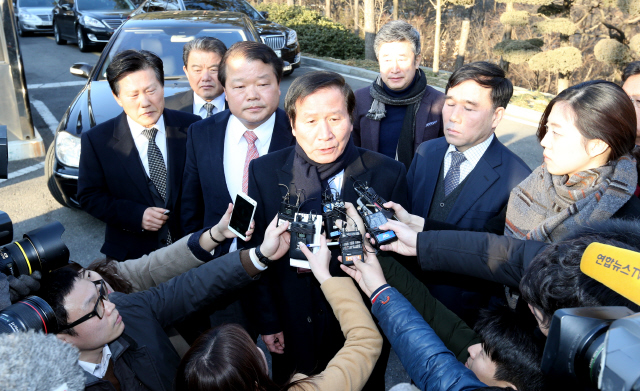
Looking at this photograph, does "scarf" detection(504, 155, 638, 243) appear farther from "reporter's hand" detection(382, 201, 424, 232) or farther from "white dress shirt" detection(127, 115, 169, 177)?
"white dress shirt" detection(127, 115, 169, 177)

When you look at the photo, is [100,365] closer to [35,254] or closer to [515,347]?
[35,254]

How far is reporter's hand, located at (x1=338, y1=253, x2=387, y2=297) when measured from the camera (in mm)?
1971

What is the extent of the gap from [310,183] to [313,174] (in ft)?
0.15

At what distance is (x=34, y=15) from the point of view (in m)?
16.7

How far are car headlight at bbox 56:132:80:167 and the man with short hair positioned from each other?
2737mm

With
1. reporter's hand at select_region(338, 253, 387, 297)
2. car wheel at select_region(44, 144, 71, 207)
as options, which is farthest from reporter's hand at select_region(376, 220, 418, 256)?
car wheel at select_region(44, 144, 71, 207)

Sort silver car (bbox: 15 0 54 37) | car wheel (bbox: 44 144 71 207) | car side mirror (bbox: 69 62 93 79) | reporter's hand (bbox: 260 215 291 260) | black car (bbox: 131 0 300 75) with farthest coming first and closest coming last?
silver car (bbox: 15 0 54 37) → black car (bbox: 131 0 300 75) → car side mirror (bbox: 69 62 93 79) → car wheel (bbox: 44 144 71 207) → reporter's hand (bbox: 260 215 291 260)

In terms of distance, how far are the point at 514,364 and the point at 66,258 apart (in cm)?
158

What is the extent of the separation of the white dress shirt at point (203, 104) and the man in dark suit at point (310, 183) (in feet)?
6.03

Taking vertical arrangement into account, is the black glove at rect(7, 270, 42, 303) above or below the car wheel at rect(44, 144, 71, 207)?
above

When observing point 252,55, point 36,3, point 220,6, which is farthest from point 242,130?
point 36,3

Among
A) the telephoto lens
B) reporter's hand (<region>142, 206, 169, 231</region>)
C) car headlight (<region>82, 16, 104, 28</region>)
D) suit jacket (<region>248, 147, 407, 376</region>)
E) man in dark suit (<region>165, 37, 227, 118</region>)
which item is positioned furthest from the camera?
car headlight (<region>82, 16, 104, 28</region>)

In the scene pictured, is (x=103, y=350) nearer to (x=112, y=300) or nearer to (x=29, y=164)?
(x=112, y=300)

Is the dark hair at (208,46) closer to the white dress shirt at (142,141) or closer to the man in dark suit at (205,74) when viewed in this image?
the man in dark suit at (205,74)
